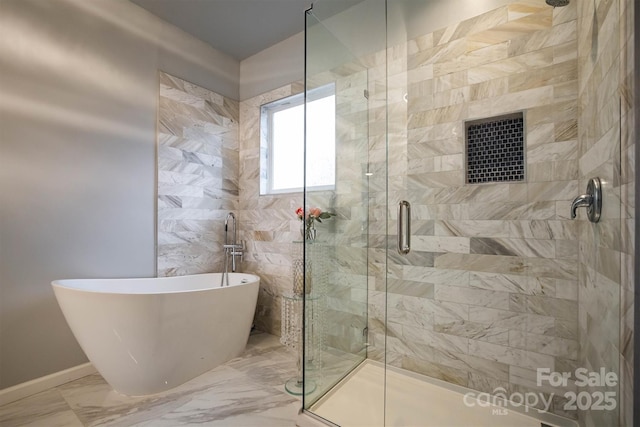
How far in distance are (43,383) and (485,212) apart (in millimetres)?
3002

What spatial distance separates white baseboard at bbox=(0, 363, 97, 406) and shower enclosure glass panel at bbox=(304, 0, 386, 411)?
1.64 meters

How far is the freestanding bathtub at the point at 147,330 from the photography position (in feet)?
5.32

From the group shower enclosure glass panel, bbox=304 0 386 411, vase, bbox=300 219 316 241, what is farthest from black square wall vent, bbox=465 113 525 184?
vase, bbox=300 219 316 241

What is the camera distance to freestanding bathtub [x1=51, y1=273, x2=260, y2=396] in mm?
1621

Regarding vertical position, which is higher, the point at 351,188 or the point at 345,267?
the point at 351,188

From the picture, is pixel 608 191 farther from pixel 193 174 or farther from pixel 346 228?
pixel 193 174

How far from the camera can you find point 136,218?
235cm

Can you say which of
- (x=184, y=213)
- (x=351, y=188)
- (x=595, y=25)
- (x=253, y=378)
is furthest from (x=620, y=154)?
(x=184, y=213)

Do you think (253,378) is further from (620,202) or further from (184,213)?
(620,202)

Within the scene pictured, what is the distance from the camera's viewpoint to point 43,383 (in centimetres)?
183

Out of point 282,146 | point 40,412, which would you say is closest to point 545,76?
point 282,146

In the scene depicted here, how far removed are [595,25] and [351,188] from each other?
4.50ft

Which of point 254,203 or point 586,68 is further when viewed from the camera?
point 254,203

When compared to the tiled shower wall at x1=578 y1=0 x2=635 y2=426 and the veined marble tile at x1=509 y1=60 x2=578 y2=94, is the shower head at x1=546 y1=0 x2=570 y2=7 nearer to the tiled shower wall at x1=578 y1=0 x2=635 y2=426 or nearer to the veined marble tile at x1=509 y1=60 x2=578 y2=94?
the tiled shower wall at x1=578 y1=0 x2=635 y2=426
